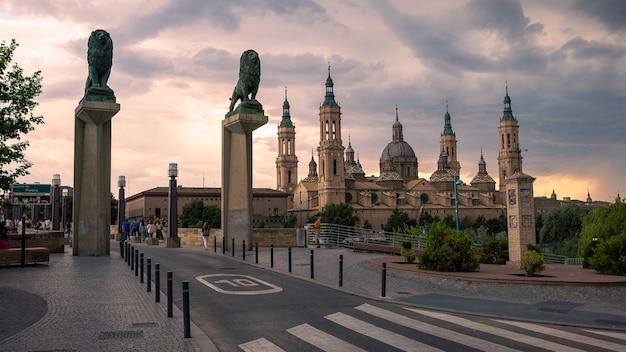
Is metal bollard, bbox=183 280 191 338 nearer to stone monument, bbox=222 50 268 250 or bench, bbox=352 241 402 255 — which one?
bench, bbox=352 241 402 255

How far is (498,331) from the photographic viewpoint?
36.1 ft

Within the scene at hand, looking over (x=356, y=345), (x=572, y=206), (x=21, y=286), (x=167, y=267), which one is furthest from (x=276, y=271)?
(x=572, y=206)

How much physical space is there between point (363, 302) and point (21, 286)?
9690 mm

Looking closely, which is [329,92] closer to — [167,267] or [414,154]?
[414,154]

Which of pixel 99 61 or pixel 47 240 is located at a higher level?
pixel 99 61

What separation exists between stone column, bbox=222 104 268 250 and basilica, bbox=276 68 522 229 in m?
115

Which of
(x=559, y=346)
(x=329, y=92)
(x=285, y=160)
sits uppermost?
(x=329, y=92)

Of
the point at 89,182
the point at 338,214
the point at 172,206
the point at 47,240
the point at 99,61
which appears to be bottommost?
the point at 47,240

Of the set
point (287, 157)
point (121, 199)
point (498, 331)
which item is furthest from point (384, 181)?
point (498, 331)

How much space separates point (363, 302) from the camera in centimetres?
1416

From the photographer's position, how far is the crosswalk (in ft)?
31.8

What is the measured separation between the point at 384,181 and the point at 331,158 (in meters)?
19.1

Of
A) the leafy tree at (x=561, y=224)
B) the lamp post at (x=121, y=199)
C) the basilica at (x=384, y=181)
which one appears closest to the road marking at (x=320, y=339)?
the lamp post at (x=121, y=199)

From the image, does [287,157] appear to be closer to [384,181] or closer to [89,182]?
[384,181]
